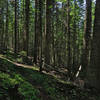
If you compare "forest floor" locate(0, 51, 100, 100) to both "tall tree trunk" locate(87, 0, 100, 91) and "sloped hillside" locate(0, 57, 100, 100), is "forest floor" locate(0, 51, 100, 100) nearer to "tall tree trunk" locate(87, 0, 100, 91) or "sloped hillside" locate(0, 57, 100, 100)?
"sloped hillside" locate(0, 57, 100, 100)

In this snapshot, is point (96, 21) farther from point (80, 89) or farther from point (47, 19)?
point (47, 19)

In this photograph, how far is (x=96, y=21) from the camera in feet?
19.3

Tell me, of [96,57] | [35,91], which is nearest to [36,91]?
[35,91]

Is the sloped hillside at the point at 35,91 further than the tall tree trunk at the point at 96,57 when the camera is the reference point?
No

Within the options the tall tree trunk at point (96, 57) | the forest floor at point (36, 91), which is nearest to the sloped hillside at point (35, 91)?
the forest floor at point (36, 91)

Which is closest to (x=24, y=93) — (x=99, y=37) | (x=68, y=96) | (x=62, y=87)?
(x=68, y=96)

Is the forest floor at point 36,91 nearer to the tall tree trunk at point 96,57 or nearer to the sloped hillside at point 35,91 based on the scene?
the sloped hillside at point 35,91

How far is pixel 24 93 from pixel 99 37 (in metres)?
4.23

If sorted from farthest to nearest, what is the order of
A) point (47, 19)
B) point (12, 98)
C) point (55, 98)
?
point (47, 19)
point (55, 98)
point (12, 98)

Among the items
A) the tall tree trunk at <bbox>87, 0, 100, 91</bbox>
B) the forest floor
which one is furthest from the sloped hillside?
the tall tree trunk at <bbox>87, 0, 100, 91</bbox>

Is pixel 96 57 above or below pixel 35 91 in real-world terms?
above

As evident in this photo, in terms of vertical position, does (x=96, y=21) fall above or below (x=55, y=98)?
above

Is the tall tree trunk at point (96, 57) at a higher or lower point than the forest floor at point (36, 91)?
higher

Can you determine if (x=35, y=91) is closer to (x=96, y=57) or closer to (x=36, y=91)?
(x=36, y=91)
